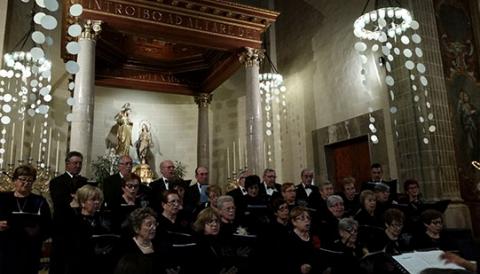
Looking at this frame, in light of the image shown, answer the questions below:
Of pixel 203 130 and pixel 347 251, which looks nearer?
pixel 347 251

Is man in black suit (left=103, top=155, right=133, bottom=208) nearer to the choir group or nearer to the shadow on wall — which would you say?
the choir group

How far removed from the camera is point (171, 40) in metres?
8.35

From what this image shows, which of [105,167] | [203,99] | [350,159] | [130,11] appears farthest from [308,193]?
[203,99]

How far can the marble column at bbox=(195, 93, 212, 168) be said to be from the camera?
37.0ft

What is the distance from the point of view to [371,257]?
3537mm

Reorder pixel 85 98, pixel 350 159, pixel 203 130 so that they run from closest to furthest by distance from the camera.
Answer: pixel 85 98 → pixel 350 159 → pixel 203 130

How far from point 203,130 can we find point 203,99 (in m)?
0.93

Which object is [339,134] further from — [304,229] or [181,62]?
[304,229]

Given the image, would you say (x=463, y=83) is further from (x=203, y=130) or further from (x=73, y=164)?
(x=73, y=164)

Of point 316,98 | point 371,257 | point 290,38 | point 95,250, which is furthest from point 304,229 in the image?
point 290,38

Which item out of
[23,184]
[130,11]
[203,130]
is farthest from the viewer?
[203,130]

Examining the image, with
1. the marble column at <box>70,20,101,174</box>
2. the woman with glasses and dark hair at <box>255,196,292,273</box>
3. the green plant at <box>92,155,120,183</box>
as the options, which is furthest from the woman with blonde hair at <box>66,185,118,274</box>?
the green plant at <box>92,155,120,183</box>

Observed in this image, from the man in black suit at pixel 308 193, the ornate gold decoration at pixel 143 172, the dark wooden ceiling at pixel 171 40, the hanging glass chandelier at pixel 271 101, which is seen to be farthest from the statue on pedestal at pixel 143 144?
the man in black suit at pixel 308 193

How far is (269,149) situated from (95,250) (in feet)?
26.2
